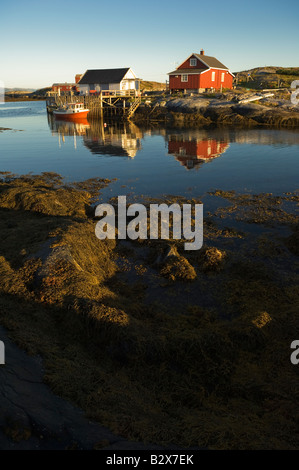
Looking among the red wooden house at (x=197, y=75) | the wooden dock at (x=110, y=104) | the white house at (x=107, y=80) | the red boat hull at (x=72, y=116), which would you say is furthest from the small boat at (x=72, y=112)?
the red wooden house at (x=197, y=75)

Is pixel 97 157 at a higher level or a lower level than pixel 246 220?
higher

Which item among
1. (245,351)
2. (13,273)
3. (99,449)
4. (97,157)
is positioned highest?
(97,157)

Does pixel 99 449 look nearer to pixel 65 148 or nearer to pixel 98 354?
pixel 98 354

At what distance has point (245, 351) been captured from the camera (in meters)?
6.53

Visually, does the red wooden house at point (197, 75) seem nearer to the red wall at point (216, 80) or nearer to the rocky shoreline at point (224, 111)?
the red wall at point (216, 80)

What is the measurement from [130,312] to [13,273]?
3282 millimetres

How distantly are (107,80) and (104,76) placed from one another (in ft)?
6.42

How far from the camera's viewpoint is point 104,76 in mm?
68812

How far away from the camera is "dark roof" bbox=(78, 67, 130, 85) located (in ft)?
220

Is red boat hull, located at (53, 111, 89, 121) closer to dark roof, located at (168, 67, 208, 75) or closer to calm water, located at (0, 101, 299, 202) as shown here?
calm water, located at (0, 101, 299, 202)

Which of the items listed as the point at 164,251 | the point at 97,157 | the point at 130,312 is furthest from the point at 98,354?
the point at 97,157

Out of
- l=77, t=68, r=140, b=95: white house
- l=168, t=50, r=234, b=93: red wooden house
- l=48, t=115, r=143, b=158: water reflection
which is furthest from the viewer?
l=77, t=68, r=140, b=95: white house

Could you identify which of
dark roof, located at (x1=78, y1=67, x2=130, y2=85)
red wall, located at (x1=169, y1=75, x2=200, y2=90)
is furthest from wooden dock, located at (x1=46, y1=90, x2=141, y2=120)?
red wall, located at (x1=169, y1=75, x2=200, y2=90)

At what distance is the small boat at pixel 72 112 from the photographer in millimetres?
55531
